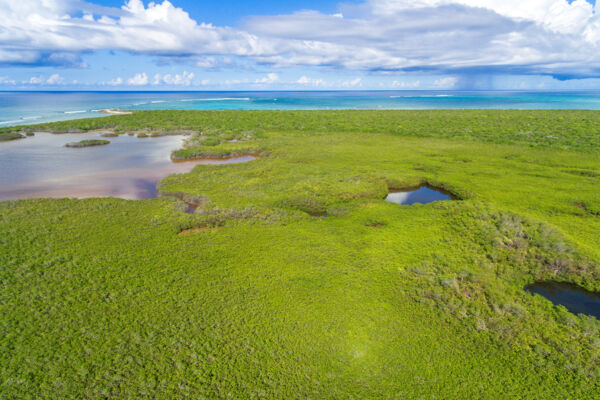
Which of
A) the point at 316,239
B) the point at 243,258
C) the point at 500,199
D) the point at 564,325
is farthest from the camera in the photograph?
the point at 500,199

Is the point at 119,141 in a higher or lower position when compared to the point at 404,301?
higher

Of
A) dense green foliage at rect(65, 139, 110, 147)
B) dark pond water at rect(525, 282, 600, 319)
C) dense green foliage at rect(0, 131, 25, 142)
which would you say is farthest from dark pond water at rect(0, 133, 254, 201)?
dark pond water at rect(525, 282, 600, 319)

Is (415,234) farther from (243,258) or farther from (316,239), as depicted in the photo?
(243,258)

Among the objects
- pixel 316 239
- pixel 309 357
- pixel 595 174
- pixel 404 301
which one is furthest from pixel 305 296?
pixel 595 174

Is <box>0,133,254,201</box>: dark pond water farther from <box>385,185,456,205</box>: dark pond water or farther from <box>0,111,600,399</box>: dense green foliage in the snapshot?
<box>385,185,456,205</box>: dark pond water

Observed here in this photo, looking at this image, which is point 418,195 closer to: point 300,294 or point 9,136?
point 300,294

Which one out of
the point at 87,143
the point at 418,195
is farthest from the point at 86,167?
the point at 418,195
